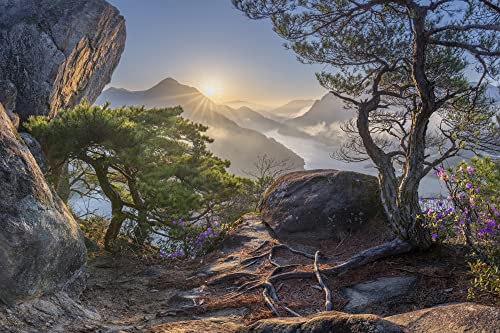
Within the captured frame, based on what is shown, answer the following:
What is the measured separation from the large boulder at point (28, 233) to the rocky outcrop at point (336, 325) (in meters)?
3.07

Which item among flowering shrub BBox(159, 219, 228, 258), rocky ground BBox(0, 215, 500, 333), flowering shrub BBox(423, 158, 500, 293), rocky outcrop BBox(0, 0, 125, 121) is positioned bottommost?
rocky ground BBox(0, 215, 500, 333)

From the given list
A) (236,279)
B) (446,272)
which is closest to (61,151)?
(236,279)

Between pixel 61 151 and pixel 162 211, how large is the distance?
294 cm

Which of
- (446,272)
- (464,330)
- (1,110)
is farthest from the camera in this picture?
(1,110)

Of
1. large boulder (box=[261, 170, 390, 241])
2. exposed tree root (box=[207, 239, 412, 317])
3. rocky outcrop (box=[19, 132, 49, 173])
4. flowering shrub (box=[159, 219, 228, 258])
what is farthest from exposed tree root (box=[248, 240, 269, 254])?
rocky outcrop (box=[19, 132, 49, 173])

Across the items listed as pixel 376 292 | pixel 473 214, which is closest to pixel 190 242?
pixel 376 292

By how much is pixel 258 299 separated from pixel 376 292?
1.77m

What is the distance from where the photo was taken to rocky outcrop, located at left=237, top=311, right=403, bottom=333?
3100 millimetres

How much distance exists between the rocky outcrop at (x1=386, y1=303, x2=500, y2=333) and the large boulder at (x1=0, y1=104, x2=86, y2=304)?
435 centimetres

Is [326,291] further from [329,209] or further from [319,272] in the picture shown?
[329,209]

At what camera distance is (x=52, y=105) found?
13.4 m

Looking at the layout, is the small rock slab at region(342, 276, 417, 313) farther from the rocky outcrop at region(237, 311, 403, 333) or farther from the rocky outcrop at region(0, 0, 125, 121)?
the rocky outcrop at region(0, 0, 125, 121)

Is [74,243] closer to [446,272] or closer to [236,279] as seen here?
[236,279]

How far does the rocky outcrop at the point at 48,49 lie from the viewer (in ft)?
40.9
